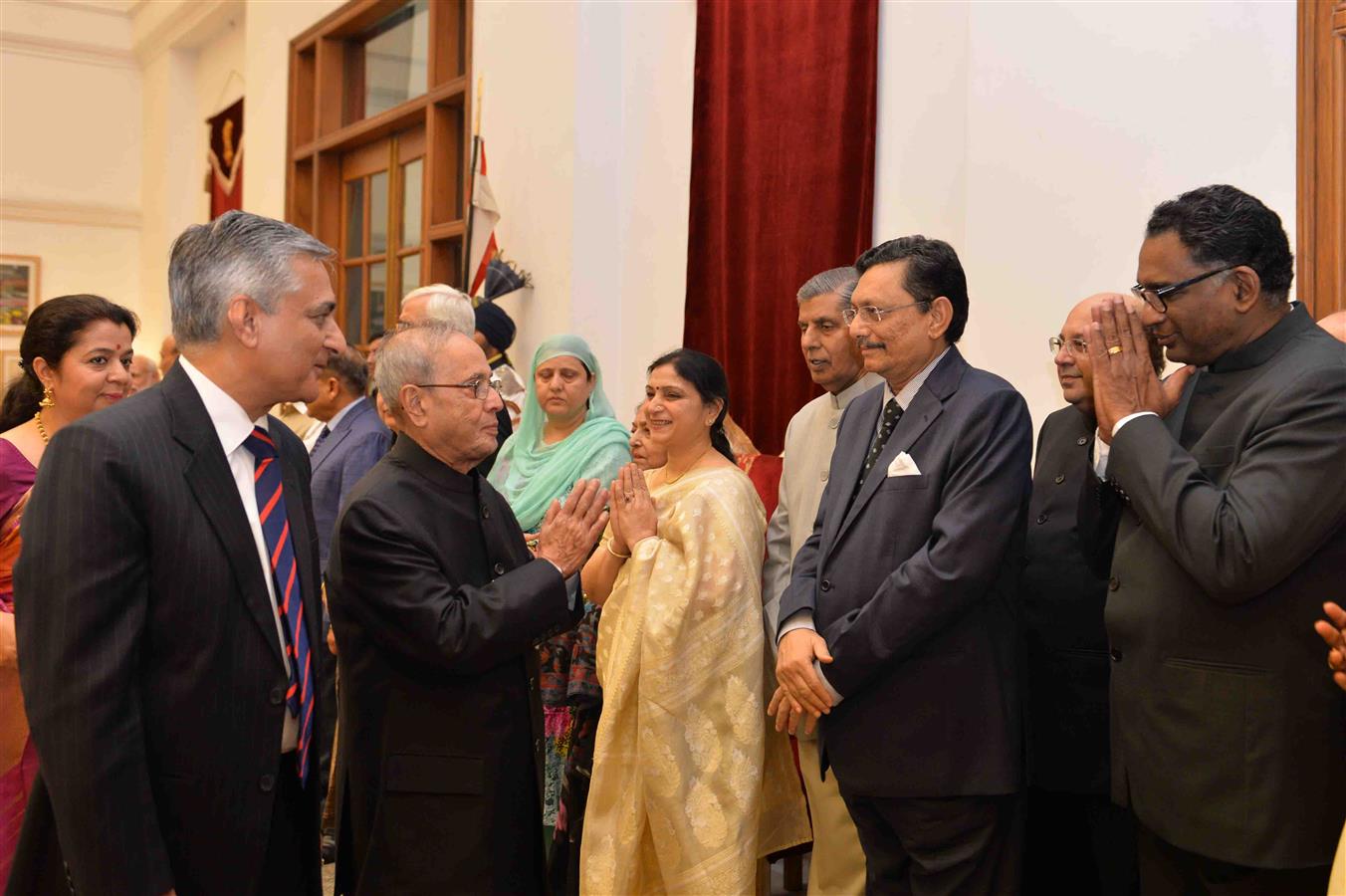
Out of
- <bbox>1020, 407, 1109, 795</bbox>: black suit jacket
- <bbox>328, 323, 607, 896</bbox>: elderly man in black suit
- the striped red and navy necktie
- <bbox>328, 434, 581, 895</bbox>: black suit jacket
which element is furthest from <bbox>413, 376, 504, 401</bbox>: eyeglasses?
<bbox>1020, 407, 1109, 795</bbox>: black suit jacket

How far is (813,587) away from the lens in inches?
102

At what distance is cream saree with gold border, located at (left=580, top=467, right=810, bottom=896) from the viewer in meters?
2.92

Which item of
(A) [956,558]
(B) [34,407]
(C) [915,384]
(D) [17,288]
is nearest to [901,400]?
(C) [915,384]

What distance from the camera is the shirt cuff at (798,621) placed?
252cm

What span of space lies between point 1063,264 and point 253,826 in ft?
8.30

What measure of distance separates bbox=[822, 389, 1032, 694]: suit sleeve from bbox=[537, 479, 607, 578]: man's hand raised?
1.78 feet

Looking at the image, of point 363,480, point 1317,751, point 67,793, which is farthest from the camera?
point 363,480

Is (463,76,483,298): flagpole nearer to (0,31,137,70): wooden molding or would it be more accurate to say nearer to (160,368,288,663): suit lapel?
(160,368,288,663): suit lapel

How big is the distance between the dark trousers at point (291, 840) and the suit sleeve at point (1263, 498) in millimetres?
1417

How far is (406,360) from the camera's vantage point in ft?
7.78

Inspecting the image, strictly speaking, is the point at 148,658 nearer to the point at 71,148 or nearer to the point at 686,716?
the point at 686,716

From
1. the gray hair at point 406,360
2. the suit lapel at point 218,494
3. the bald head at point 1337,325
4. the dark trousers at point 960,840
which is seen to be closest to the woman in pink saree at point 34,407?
the gray hair at point 406,360

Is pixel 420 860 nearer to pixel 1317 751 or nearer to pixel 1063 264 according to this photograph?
pixel 1317 751

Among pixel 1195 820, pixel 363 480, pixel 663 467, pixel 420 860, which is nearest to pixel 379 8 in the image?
pixel 663 467
